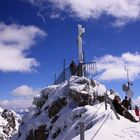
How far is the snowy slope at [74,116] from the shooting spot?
21.7 meters

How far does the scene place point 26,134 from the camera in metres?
34.2

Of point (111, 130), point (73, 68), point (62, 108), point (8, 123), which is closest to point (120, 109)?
point (111, 130)

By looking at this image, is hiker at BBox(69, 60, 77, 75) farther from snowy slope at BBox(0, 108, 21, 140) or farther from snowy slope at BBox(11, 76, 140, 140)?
snowy slope at BBox(0, 108, 21, 140)

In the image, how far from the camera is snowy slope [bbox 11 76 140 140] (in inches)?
856

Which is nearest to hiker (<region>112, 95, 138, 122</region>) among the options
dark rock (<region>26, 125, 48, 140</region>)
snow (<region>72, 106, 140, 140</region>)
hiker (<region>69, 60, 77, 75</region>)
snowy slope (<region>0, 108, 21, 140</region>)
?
snow (<region>72, 106, 140, 140</region>)

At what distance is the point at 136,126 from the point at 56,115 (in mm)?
9720

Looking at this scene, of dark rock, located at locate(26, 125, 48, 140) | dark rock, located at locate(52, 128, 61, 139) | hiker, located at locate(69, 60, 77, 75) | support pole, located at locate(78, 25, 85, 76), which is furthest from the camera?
hiker, located at locate(69, 60, 77, 75)

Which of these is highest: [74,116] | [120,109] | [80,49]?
[80,49]

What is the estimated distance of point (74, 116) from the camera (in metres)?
27.2

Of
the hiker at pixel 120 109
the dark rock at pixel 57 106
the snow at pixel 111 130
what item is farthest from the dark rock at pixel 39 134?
the snow at pixel 111 130

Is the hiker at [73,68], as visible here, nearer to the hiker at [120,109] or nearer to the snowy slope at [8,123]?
the hiker at [120,109]

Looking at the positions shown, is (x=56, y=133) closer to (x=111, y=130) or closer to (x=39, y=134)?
(x=39, y=134)

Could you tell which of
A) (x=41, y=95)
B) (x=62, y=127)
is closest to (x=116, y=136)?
(x=62, y=127)

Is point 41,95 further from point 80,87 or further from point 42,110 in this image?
point 80,87
